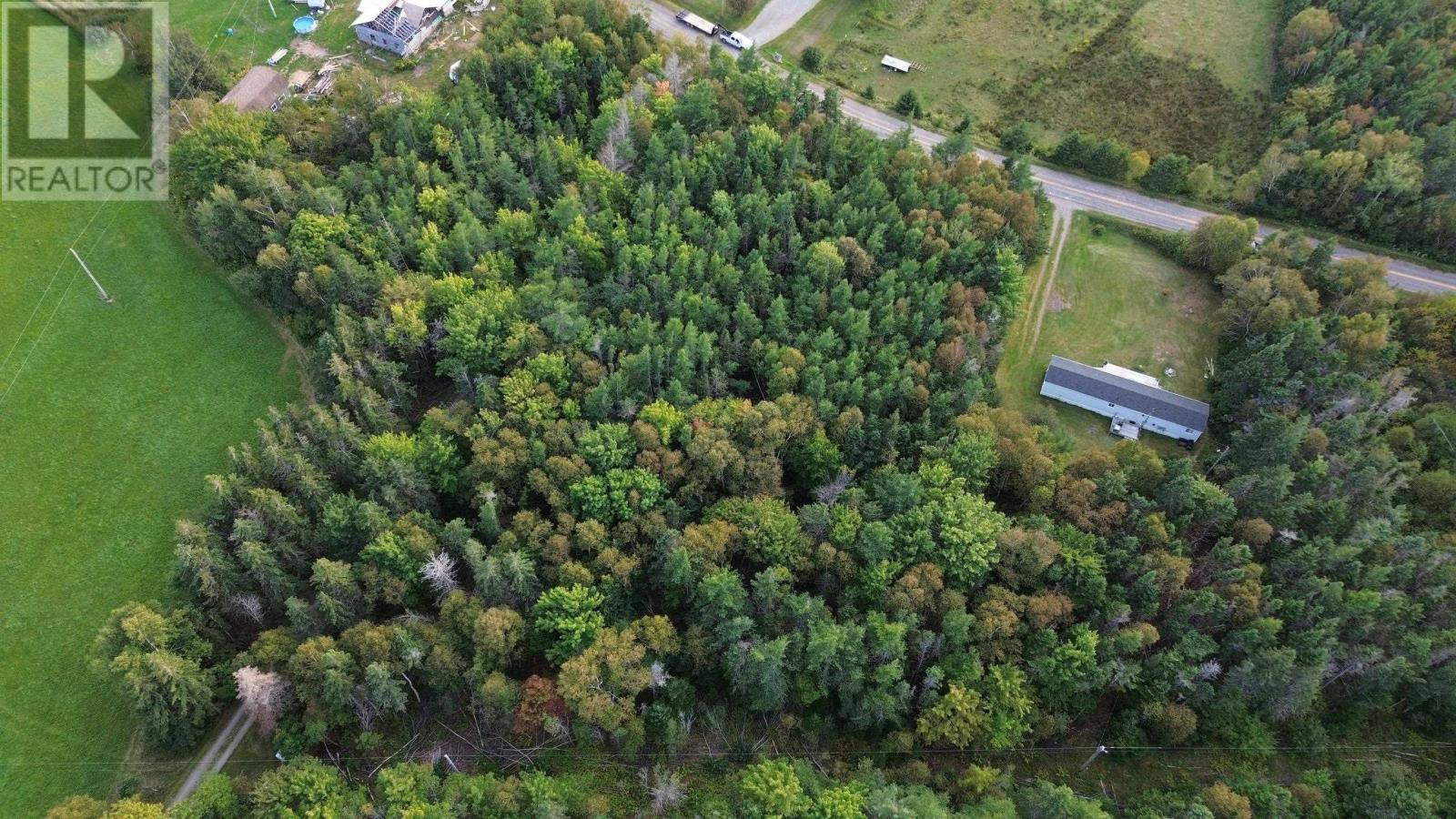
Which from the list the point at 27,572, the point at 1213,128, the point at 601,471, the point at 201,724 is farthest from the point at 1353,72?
the point at 27,572

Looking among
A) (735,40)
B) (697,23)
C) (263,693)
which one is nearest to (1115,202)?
(735,40)

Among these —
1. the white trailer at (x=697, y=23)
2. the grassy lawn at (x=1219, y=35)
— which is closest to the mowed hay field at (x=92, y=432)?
the white trailer at (x=697, y=23)

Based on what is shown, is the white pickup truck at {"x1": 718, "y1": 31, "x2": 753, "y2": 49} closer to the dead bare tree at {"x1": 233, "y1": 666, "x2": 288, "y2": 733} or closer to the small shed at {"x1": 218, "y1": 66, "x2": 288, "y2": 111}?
the small shed at {"x1": 218, "y1": 66, "x2": 288, "y2": 111}

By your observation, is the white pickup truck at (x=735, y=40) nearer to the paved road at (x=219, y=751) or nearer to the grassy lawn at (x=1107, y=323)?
the grassy lawn at (x=1107, y=323)

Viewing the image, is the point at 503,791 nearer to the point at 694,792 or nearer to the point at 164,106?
the point at 694,792

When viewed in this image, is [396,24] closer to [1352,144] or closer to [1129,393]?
[1129,393]

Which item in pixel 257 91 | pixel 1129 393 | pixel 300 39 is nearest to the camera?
pixel 1129 393
